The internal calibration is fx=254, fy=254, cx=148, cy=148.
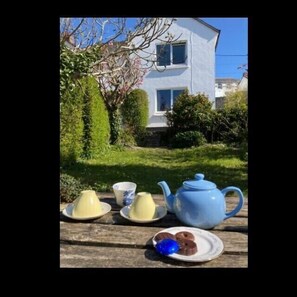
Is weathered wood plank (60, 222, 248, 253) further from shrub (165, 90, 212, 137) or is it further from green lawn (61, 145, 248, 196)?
shrub (165, 90, 212, 137)

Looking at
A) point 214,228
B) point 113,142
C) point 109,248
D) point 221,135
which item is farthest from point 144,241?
point 221,135

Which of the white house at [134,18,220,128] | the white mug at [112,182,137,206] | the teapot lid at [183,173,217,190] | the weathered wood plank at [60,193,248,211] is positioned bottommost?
the weathered wood plank at [60,193,248,211]

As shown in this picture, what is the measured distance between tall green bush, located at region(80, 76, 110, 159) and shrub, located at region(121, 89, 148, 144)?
196 centimetres

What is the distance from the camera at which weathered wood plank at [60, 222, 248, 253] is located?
0.67 meters

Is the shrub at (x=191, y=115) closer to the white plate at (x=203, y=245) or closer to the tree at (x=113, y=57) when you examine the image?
the tree at (x=113, y=57)

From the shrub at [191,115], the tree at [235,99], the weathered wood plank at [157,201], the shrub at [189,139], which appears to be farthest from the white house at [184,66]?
the weathered wood plank at [157,201]

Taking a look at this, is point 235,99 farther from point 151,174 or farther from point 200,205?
point 200,205

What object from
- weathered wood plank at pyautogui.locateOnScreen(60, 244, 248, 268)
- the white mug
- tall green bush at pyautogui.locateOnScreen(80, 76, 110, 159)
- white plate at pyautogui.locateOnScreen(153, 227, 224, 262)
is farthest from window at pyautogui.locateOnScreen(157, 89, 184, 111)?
weathered wood plank at pyautogui.locateOnScreen(60, 244, 248, 268)

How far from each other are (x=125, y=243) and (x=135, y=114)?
671 cm

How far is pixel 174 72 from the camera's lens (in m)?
8.02

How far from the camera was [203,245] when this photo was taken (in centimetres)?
66

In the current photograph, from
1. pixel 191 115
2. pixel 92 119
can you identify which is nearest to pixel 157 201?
pixel 92 119
